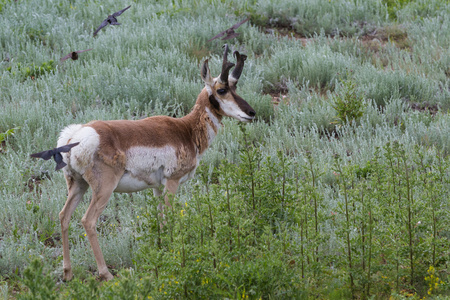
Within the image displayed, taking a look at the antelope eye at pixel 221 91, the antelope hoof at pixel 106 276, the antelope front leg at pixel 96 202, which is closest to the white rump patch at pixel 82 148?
the antelope front leg at pixel 96 202

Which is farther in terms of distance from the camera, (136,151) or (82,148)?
(136,151)

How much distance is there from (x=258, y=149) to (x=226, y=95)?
0.71 meters

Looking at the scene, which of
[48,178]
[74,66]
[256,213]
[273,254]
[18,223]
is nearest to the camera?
[273,254]

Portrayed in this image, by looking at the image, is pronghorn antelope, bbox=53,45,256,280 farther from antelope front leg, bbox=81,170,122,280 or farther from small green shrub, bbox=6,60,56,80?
small green shrub, bbox=6,60,56,80

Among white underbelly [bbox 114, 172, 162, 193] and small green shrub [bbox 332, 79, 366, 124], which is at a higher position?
white underbelly [bbox 114, 172, 162, 193]

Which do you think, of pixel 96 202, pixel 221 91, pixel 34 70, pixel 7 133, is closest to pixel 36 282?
pixel 96 202

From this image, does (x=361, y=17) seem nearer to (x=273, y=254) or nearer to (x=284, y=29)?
(x=284, y=29)

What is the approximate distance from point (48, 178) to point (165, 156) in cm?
276

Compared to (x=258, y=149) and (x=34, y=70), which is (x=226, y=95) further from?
(x=34, y=70)

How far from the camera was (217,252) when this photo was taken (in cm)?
407

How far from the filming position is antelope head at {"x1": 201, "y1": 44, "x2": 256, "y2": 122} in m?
5.91

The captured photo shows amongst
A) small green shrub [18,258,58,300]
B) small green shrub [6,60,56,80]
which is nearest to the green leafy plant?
small green shrub [6,60,56,80]

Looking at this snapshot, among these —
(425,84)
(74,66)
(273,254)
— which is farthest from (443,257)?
(74,66)

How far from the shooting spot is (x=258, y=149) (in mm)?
5926
